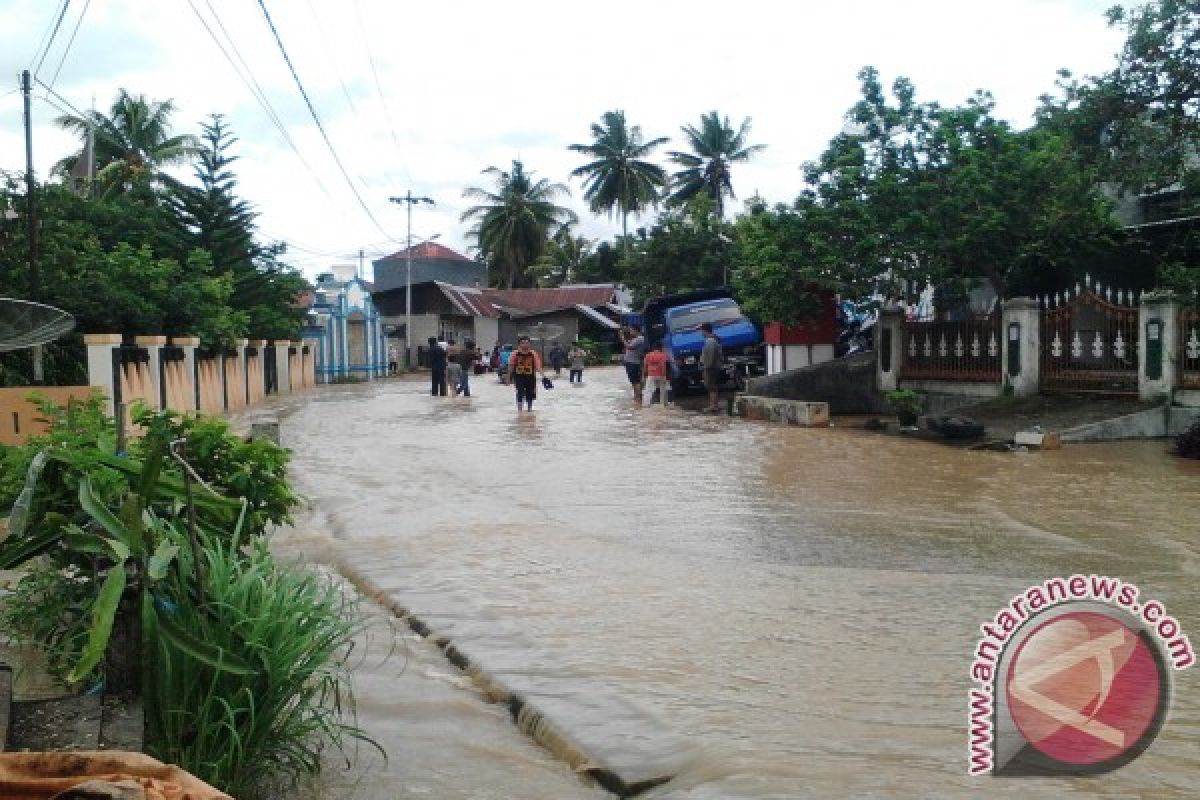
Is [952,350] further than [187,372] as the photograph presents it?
No

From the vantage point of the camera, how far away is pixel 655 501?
37.0 ft

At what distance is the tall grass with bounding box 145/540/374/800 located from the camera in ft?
12.3

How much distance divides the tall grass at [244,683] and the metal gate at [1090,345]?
49.1 ft

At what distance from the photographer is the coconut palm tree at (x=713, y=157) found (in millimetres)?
55438

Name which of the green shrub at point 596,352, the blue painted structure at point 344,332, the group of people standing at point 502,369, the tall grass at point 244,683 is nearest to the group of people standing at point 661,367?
the group of people standing at point 502,369

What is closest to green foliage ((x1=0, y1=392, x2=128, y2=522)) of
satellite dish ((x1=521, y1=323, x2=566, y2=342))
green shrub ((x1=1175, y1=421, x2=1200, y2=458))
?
green shrub ((x1=1175, y1=421, x2=1200, y2=458))

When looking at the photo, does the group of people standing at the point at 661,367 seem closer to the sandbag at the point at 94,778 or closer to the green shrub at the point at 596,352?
the sandbag at the point at 94,778

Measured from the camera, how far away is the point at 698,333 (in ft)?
84.6

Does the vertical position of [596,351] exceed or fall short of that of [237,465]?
it exceeds it

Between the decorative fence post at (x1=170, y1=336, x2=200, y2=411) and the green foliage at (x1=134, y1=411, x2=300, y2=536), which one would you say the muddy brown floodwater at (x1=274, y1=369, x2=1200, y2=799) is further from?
the decorative fence post at (x1=170, y1=336, x2=200, y2=411)

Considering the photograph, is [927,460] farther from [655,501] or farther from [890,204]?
[890,204]

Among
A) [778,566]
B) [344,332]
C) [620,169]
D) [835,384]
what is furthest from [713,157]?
[778,566]

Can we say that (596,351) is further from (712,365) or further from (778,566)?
(778,566)

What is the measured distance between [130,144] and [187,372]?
872 inches
